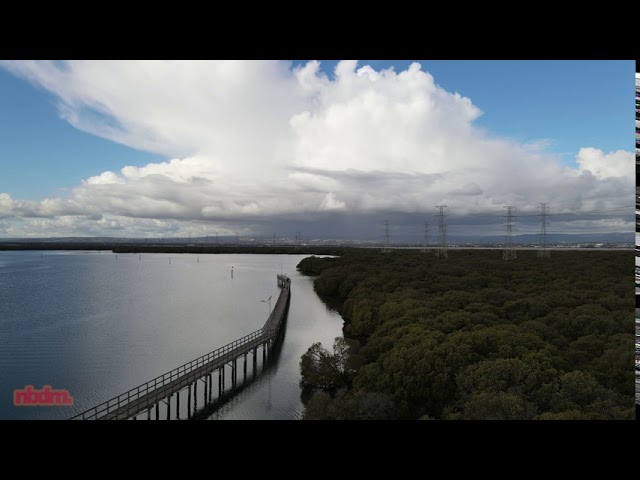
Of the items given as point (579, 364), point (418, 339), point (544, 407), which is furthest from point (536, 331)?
point (544, 407)

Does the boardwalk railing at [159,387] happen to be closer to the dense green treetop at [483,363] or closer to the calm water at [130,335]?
the calm water at [130,335]

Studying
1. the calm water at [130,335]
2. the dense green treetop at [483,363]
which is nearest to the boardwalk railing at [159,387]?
the calm water at [130,335]

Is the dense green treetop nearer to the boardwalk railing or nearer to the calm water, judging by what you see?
the calm water

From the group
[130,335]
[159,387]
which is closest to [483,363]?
[159,387]

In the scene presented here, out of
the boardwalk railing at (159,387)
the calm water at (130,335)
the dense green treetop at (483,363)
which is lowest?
the calm water at (130,335)

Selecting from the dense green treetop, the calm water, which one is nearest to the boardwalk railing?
the calm water

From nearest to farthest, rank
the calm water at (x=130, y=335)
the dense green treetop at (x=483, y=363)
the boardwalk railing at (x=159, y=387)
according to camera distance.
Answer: the dense green treetop at (x=483, y=363), the boardwalk railing at (x=159, y=387), the calm water at (x=130, y=335)
